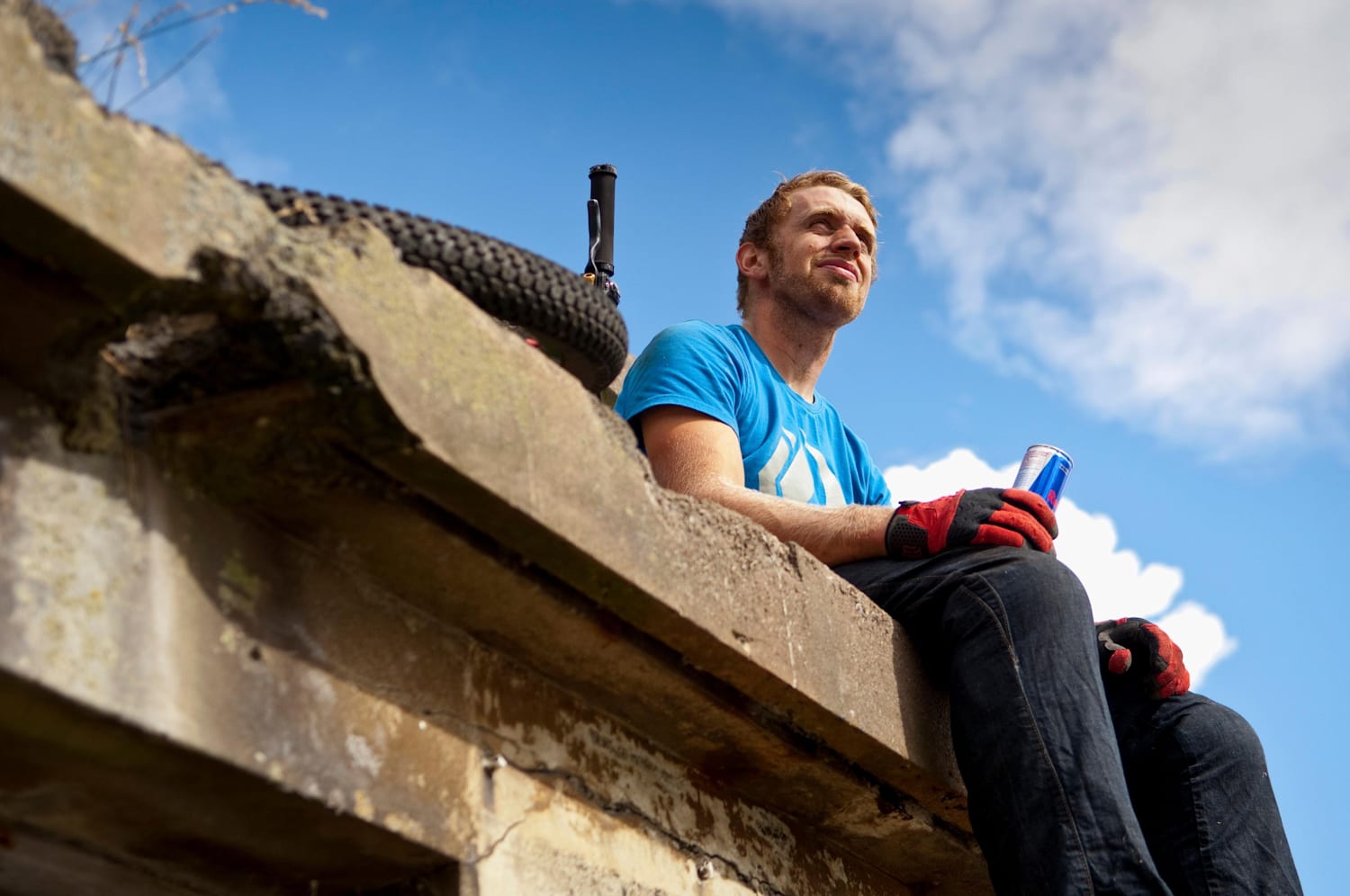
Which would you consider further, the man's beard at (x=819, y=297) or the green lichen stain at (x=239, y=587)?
the man's beard at (x=819, y=297)

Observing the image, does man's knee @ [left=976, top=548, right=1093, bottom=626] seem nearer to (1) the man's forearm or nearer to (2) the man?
(2) the man

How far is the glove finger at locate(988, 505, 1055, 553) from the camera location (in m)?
3.47

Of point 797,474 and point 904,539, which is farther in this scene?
point 797,474

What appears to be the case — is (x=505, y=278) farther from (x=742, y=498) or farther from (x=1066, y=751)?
(x=1066, y=751)

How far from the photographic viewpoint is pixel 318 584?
97.7 inches

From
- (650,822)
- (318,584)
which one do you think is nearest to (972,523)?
(650,822)

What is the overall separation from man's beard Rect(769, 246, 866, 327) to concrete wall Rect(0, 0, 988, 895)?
1.50m

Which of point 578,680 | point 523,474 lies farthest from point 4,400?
point 578,680

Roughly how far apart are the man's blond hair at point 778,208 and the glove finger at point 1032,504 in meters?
1.47

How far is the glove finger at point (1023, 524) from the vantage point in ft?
11.4

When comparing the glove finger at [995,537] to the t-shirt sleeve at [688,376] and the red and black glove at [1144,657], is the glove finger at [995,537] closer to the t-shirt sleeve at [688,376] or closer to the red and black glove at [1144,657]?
the red and black glove at [1144,657]

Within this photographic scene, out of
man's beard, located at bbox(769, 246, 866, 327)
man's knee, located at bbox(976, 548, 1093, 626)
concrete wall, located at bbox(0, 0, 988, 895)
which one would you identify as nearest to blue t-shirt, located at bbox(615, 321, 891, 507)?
man's beard, located at bbox(769, 246, 866, 327)

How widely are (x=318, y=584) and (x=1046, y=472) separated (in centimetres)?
214

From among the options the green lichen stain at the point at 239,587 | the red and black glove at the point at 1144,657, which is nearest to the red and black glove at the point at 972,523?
the red and black glove at the point at 1144,657
